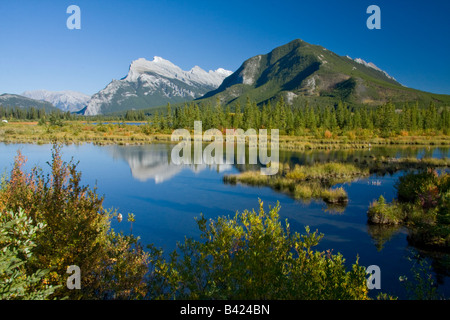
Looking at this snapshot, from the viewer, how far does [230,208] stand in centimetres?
2117

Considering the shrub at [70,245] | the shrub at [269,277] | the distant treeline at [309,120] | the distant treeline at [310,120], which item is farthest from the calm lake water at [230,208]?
the distant treeline at [310,120]

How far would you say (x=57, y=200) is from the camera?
23.6 feet

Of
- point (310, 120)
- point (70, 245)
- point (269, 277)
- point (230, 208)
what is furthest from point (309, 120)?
point (70, 245)

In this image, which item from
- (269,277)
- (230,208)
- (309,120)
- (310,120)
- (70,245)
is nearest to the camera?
(70,245)

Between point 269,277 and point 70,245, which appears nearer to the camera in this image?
point 70,245

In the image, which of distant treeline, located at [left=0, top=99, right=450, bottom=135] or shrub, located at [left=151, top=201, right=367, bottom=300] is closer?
shrub, located at [left=151, top=201, right=367, bottom=300]

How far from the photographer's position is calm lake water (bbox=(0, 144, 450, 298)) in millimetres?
13477

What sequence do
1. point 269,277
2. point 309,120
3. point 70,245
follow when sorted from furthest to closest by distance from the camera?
point 309,120, point 269,277, point 70,245

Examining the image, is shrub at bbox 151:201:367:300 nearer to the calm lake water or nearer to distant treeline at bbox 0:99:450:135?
the calm lake water

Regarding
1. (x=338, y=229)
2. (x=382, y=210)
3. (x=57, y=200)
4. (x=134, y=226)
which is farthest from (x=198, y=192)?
(x=57, y=200)

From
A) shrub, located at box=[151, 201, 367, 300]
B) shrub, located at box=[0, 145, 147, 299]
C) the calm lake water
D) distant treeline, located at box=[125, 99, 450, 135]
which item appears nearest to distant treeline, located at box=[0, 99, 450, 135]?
distant treeline, located at box=[125, 99, 450, 135]

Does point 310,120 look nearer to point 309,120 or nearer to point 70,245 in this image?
point 309,120
